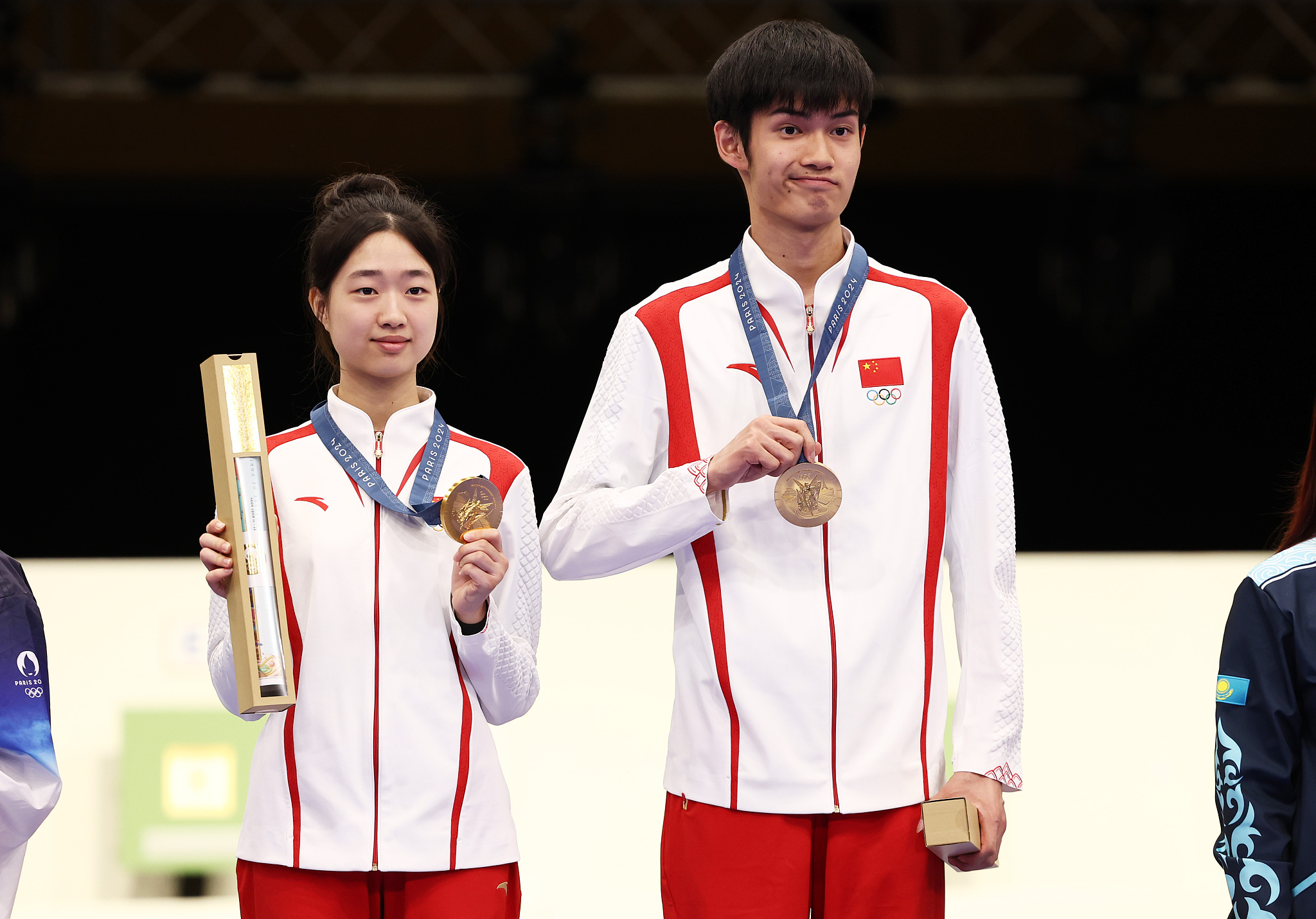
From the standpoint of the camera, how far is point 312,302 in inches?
79.5

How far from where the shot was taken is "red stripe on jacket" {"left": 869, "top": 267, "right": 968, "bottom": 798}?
1.76 meters

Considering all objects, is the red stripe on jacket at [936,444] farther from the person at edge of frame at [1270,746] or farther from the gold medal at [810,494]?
Result: the person at edge of frame at [1270,746]

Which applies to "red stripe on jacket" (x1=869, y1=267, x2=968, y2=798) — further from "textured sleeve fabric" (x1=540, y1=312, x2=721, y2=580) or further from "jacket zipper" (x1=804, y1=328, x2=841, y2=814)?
"textured sleeve fabric" (x1=540, y1=312, x2=721, y2=580)

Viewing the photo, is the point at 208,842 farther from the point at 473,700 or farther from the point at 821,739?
the point at 821,739

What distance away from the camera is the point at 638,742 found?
4.16 metres

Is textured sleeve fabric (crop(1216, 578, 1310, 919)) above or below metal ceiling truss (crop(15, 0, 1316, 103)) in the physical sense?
below

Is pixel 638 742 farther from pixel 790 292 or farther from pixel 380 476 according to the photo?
pixel 790 292

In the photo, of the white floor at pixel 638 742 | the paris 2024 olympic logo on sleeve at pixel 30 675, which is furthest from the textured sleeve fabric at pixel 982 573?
the white floor at pixel 638 742

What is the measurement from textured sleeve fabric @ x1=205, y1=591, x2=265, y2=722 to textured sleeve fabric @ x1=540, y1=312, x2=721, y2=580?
428mm

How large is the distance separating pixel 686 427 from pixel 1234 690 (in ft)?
2.43

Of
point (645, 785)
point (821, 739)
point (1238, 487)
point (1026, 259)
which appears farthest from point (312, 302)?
point (1238, 487)

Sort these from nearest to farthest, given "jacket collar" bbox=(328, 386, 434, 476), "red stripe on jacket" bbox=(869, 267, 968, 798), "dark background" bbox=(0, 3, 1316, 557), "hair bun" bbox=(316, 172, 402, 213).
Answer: "red stripe on jacket" bbox=(869, 267, 968, 798) < "jacket collar" bbox=(328, 386, 434, 476) < "hair bun" bbox=(316, 172, 402, 213) < "dark background" bbox=(0, 3, 1316, 557)

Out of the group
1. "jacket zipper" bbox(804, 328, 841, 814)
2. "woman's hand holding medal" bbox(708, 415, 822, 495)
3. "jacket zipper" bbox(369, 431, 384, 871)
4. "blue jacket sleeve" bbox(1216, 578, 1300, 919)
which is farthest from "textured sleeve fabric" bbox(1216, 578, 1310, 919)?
"jacket zipper" bbox(369, 431, 384, 871)

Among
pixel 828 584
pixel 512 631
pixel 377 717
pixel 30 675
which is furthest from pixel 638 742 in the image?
pixel 30 675
